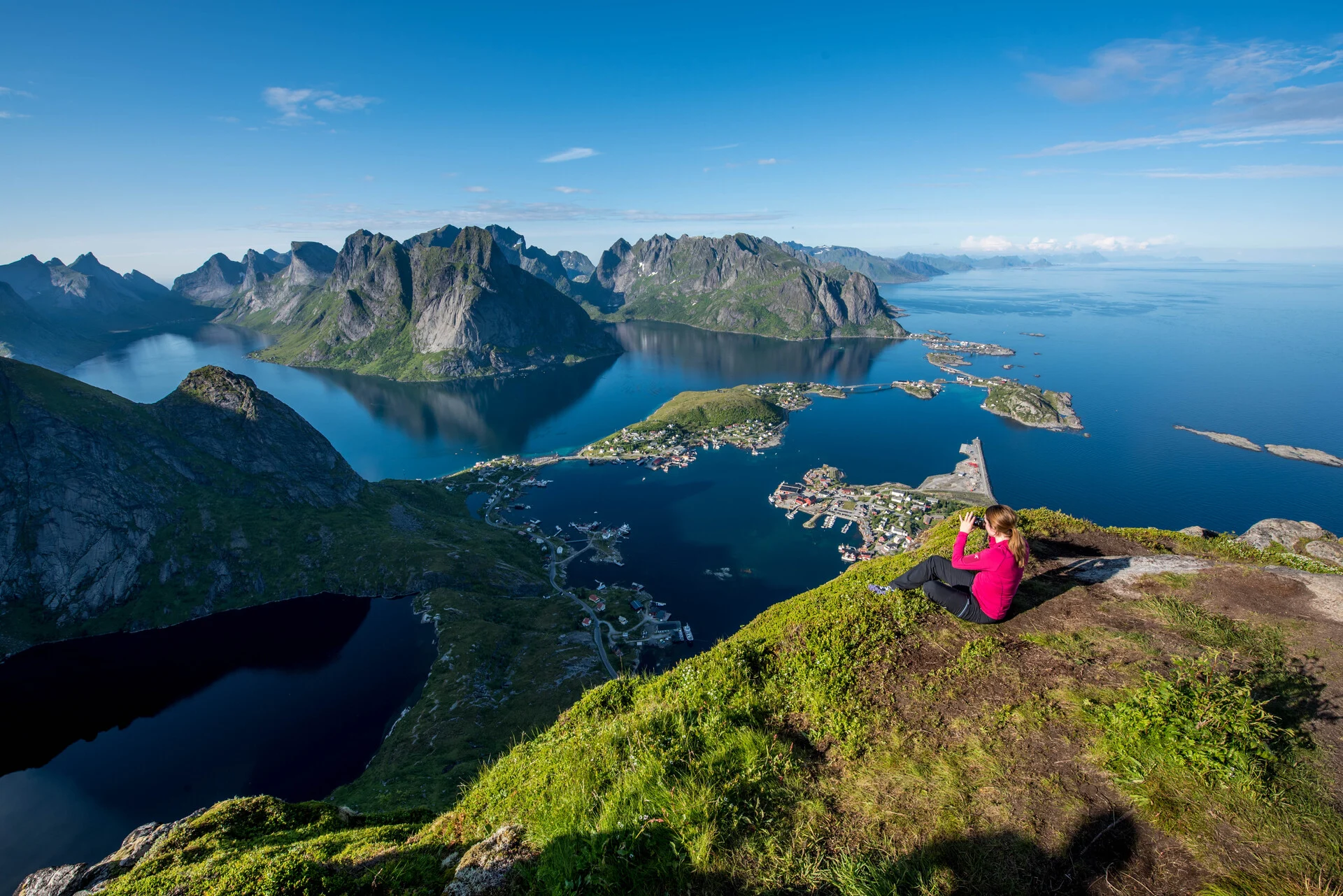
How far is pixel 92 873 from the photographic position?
41.1 feet

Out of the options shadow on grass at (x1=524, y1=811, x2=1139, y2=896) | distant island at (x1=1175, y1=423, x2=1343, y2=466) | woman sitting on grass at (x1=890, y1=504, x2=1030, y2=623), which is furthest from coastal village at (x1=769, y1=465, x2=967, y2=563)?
distant island at (x1=1175, y1=423, x2=1343, y2=466)

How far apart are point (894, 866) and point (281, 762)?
72.8 metres

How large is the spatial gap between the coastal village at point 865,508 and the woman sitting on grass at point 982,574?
84988 millimetres

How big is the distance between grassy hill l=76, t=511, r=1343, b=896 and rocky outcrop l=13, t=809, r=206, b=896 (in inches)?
43.0

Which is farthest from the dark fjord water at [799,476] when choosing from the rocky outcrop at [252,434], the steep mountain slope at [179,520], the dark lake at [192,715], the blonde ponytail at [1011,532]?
the blonde ponytail at [1011,532]

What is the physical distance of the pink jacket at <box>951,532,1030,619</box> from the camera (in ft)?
34.3

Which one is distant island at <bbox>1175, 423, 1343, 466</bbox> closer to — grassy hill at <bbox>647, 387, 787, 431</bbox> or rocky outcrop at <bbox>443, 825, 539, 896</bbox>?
grassy hill at <bbox>647, 387, 787, 431</bbox>

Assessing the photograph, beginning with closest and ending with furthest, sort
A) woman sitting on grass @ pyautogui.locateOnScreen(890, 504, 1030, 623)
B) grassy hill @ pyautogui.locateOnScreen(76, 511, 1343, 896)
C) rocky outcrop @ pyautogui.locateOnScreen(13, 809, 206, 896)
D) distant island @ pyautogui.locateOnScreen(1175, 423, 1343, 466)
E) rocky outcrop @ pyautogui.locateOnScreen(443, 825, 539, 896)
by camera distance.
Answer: grassy hill @ pyautogui.locateOnScreen(76, 511, 1343, 896), rocky outcrop @ pyautogui.locateOnScreen(443, 825, 539, 896), woman sitting on grass @ pyautogui.locateOnScreen(890, 504, 1030, 623), rocky outcrop @ pyautogui.locateOnScreen(13, 809, 206, 896), distant island @ pyautogui.locateOnScreen(1175, 423, 1343, 466)

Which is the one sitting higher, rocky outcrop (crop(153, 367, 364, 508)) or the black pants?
the black pants

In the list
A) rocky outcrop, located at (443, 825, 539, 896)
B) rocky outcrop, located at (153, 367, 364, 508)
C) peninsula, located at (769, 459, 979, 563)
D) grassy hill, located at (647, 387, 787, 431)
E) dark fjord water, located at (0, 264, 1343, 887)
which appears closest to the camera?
rocky outcrop, located at (443, 825, 539, 896)

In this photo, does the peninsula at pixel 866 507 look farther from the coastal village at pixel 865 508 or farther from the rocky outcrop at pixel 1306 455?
the rocky outcrop at pixel 1306 455

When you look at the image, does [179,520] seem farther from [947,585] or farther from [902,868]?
[902,868]

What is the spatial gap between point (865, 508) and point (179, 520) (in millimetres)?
128136

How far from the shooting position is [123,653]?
72.6 metres
